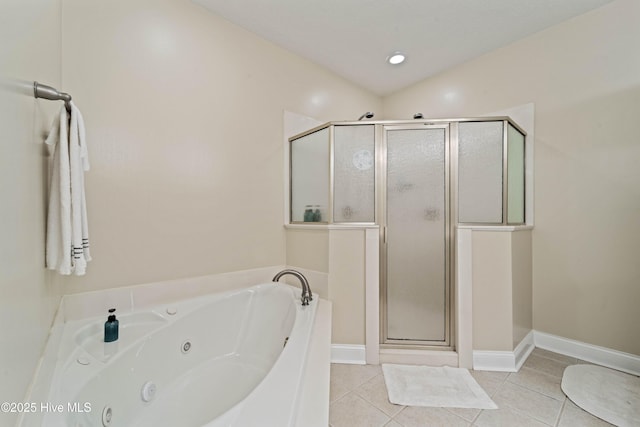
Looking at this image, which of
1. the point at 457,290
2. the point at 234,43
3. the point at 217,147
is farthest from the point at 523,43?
the point at 217,147

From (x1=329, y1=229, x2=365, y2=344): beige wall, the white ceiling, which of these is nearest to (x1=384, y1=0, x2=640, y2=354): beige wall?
the white ceiling

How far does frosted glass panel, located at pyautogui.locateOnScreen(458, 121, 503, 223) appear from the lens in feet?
6.23

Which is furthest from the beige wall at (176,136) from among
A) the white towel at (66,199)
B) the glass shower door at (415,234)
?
the glass shower door at (415,234)

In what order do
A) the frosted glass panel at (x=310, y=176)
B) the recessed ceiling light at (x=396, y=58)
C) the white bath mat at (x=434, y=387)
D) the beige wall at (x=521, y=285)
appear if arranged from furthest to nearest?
1. the recessed ceiling light at (x=396, y=58)
2. the frosted glass panel at (x=310, y=176)
3. the beige wall at (x=521, y=285)
4. the white bath mat at (x=434, y=387)

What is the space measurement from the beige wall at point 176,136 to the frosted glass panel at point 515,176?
1857mm

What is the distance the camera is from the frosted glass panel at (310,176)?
6.88 feet

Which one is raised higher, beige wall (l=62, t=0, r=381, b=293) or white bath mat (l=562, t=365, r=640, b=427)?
beige wall (l=62, t=0, r=381, b=293)

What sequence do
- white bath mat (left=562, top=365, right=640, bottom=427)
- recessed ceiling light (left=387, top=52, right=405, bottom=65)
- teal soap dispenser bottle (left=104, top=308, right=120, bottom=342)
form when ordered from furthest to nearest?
recessed ceiling light (left=387, top=52, right=405, bottom=65)
white bath mat (left=562, top=365, right=640, bottom=427)
teal soap dispenser bottle (left=104, top=308, right=120, bottom=342)

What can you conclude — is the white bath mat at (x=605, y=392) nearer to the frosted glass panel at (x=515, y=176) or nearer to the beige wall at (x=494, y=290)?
the beige wall at (x=494, y=290)

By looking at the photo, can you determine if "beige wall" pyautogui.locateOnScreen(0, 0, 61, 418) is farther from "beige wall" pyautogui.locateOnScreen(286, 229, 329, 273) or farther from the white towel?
"beige wall" pyautogui.locateOnScreen(286, 229, 329, 273)

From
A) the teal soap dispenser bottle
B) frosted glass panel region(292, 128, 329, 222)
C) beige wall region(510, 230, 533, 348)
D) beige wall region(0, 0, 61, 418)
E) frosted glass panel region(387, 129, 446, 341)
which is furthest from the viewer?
frosted glass panel region(292, 128, 329, 222)

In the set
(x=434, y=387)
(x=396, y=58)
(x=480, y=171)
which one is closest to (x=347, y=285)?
(x=434, y=387)

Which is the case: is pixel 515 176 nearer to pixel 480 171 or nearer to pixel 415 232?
pixel 480 171

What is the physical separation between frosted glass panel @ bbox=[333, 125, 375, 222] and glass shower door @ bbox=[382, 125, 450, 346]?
0.14 meters
